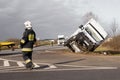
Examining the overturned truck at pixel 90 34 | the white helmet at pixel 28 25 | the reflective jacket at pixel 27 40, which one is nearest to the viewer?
the white helmet at pixel 28 25

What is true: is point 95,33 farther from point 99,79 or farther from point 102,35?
point 99,79

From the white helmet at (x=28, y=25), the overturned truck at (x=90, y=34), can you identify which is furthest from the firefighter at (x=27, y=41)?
the overturned truck at (x=90, y=34)

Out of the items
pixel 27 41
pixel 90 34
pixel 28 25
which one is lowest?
pixel 27 41

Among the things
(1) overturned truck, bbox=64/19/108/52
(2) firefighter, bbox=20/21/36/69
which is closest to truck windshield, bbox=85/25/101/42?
(1) overturned truck, bbox=64/19/108/52

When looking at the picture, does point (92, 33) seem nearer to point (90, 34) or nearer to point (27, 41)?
point (90, 34)

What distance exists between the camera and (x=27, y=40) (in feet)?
49.5

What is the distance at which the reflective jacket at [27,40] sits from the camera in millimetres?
15039

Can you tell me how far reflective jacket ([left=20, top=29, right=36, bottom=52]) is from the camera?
1504cm

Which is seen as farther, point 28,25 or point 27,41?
point 27,41

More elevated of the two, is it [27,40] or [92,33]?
[92,33]

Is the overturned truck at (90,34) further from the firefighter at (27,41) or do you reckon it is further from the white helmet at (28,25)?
the white helmet at (28,25)

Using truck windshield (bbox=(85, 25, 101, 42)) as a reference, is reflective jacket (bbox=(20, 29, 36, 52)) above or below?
below

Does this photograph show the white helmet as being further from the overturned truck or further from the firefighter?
the overturned truck

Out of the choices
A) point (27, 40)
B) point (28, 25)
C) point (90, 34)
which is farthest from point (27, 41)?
point (90, 34)
